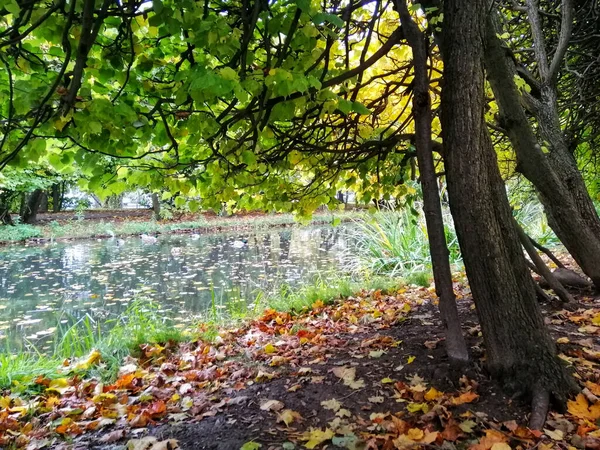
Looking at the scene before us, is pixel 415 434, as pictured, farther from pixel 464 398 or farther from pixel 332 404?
pixel 332 404

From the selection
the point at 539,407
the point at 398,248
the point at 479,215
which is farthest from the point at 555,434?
the point at 398,248

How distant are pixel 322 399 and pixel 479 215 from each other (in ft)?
4.34

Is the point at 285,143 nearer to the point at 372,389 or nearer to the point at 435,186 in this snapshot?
the point at 435,186

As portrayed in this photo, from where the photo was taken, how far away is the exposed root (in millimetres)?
1800

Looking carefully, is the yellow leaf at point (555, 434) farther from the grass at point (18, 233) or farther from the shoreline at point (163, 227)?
the grass at point (18, 233)

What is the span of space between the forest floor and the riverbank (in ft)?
37.1

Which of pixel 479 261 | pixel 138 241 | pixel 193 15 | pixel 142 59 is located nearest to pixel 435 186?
pixel 479 261

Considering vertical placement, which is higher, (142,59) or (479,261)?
(142,59)

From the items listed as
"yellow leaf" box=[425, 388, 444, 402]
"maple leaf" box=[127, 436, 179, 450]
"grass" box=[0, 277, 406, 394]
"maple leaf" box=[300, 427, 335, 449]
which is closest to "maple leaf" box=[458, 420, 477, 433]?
"yellow leaf" box=[425, 388, 444, 402]

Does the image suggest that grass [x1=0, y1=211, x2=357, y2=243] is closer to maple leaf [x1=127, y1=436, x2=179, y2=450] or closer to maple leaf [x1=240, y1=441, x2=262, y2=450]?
maple leaf [x1=127, y1=436, x2=179, y2=450]

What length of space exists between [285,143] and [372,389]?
69.6 inches

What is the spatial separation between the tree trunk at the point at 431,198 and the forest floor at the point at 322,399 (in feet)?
0.63

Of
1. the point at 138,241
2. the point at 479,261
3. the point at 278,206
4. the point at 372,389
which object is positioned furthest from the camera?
the point at 138,241

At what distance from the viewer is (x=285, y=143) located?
3045 mm
